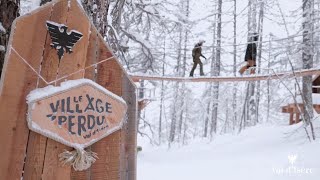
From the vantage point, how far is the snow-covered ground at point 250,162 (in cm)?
620

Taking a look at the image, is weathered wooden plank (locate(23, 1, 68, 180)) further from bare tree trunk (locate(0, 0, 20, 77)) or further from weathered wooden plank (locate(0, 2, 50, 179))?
bare tree trunk (locate(0, 0, 20, 77))

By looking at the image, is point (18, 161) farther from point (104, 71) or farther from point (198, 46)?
point (198, 46)

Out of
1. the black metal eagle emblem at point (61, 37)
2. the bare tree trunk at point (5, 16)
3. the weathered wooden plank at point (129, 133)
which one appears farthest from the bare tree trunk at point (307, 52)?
the black metal eagle emblem at point (61, 37)

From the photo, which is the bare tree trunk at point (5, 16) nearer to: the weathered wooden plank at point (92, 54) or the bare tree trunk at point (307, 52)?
the weathered wooden plank at point (92, 54)

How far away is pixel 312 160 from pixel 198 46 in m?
4.79

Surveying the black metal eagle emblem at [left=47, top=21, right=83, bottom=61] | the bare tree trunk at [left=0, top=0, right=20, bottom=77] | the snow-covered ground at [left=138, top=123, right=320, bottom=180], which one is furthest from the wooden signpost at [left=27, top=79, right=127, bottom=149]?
the snow-covered ground at [left=138, top=123, right=320, bottom=180]

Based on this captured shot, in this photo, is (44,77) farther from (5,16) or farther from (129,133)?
(5,16)

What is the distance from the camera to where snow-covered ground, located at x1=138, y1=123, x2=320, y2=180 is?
6.20 meters

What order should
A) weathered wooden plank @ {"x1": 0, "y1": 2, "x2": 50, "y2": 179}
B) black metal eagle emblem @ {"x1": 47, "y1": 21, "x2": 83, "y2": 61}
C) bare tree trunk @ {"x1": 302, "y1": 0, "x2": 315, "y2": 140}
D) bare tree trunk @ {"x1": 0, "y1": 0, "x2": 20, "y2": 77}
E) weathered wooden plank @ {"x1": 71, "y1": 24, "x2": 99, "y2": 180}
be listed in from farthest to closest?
1. bare tree trunk @ {"x1": 302, "y1": 0, "x2": 315, "y2": 140}
2. bare tree trunk @ {"x1": 0, "y1": 0, "x2": 20, "y2": 77}
3. weathered wooden plank @ {"x1": 71, "y1": 24, "x2": 99, "y2": 180}
4. black metal eagle emblem @ {"x1": 47, "y1": 21, "x2": 83, "y2": 61}
5. weathered wooden plank @ {"x1": 0, "y1": 2, "x2": 50, "y2": 179}

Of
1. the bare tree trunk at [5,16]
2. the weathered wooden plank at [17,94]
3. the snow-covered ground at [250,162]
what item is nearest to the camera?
the weathered wooden plank at [17,94]

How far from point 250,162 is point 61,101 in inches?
258

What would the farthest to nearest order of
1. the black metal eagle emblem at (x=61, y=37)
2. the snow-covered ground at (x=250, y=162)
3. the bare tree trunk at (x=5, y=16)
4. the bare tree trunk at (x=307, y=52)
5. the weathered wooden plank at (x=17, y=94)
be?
the bare tree trunk at (x=307, y=52)
the snow-covered ground at (x=250, y=162)
the bare tree trunk at (x=5, y=16)
the black metal eagle emblem at (x=61, y=37)
the weathered wooden plank at (x=17, y=94)

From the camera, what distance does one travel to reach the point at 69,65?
1.62 m

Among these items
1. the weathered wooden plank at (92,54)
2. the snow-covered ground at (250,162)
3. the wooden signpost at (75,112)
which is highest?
the weathered wooden plank at (92,54)
